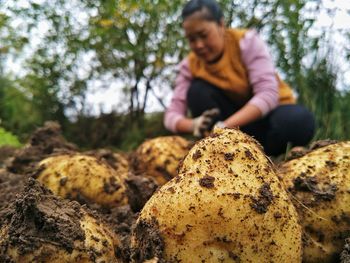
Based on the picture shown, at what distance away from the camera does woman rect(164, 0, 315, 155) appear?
162 inches

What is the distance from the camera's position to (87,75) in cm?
612

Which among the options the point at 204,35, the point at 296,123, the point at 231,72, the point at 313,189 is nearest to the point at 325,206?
the point at 313,189

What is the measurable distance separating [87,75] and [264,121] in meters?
2.60

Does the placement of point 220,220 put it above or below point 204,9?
below

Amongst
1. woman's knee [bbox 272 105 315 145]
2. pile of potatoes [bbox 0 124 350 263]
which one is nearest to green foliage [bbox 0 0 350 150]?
woman's knee [bbox 272 105 315 145]

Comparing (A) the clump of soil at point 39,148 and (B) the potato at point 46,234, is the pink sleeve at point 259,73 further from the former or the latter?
(B) the potato at point 46,234

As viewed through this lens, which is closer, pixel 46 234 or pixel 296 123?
pixel 46 234

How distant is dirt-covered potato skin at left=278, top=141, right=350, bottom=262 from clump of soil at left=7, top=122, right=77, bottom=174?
173 centimetres

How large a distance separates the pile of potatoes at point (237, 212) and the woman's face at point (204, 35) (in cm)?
231

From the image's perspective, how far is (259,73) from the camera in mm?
4320

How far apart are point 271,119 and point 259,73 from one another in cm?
47

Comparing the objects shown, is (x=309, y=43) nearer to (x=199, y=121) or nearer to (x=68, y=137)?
(x=199, y=121)

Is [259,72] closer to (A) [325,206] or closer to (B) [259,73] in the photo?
(B) [259,73]

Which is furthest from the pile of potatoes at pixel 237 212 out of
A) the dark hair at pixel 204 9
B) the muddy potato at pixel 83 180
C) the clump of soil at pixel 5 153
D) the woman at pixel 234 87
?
the clump of soil at pixel 5 153
